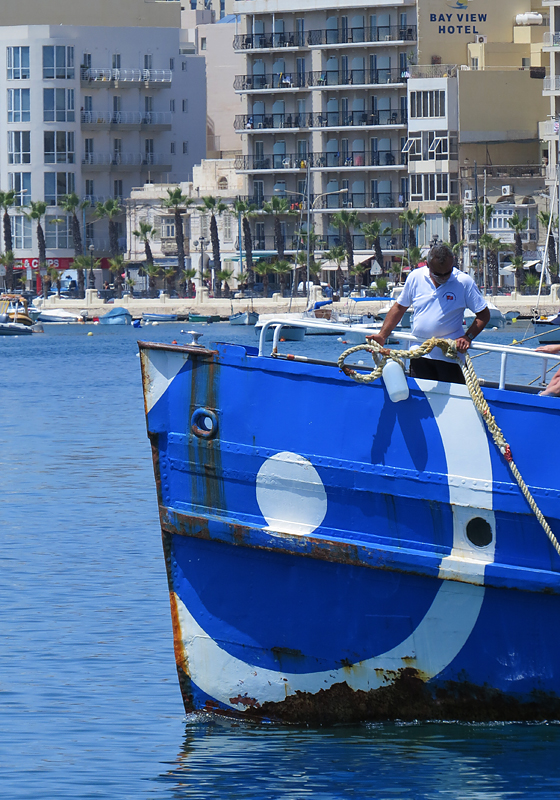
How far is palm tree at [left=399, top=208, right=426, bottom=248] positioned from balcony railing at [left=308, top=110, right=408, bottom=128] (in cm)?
874

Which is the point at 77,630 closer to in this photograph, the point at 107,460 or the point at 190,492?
the point at 190,492

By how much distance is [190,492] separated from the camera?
954 centimetres

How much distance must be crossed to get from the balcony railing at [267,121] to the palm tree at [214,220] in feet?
19.8

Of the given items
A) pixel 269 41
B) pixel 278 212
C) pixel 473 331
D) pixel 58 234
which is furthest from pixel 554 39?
pixel 473 331

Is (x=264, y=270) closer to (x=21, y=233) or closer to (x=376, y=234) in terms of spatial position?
(x=376, y=234)

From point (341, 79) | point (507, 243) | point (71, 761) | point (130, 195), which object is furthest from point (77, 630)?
point (130, 195)

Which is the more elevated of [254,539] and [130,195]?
[130,195]

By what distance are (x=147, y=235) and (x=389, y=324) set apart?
11229 cm

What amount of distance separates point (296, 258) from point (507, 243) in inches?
579

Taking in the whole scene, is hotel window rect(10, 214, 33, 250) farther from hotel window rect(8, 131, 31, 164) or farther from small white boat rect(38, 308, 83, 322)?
small white boat rect(38, 308, 83, 322)

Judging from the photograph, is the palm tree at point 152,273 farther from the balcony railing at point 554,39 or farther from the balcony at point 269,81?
the balcony railing at point 554,39

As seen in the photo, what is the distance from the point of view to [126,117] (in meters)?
126

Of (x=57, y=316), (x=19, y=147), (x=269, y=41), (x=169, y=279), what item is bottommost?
(x=57, y=316)

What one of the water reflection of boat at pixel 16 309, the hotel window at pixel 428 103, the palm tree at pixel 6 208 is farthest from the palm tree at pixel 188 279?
the hotel window at pixel 428 103
